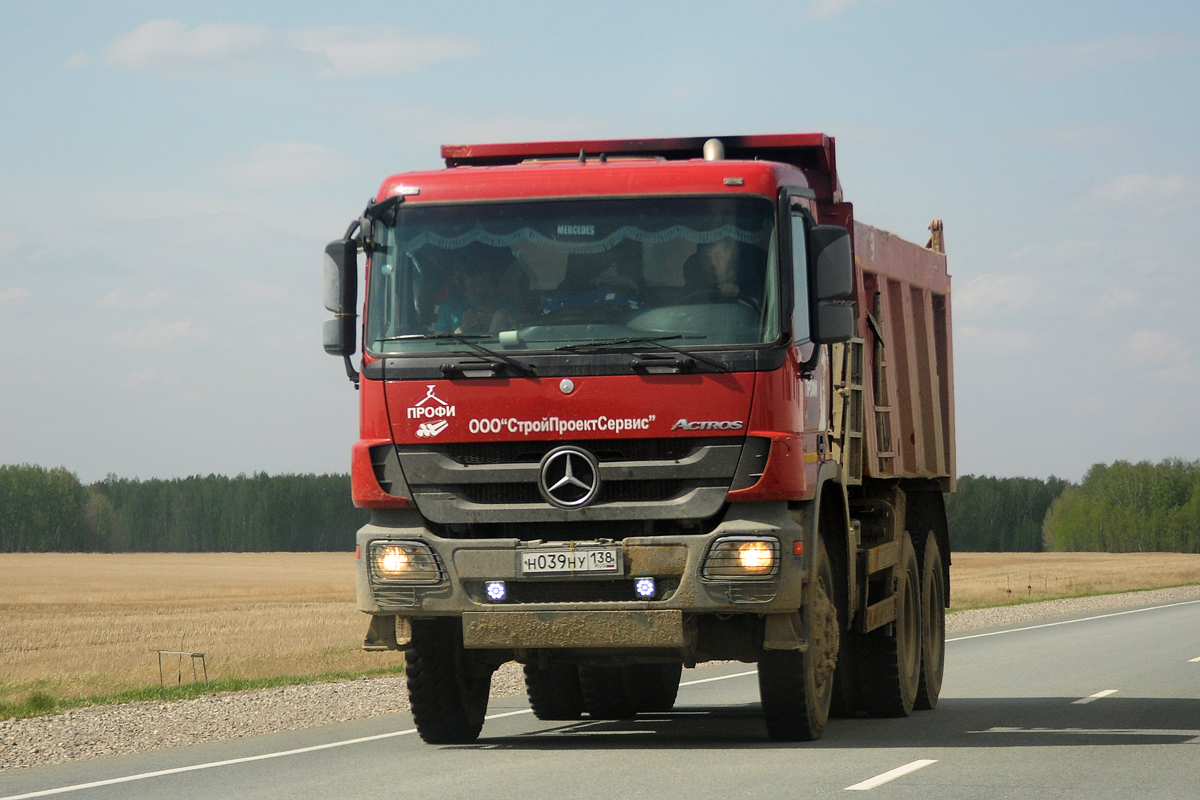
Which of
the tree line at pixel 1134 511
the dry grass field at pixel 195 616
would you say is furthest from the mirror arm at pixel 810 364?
the tree line at pixel 1134 511

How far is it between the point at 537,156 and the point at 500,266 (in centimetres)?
197

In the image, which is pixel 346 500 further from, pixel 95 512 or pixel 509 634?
pixel 509 634

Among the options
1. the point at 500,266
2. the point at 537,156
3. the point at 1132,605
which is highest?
the point at 537,156

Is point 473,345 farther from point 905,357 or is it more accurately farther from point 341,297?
point 905,357

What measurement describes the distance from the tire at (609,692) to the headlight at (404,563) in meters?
3.76

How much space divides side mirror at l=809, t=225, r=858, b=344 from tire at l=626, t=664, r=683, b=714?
4.52 metres

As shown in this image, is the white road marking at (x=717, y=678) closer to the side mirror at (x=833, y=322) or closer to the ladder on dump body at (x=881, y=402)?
the ladder on dump body at (x=881, y=402)

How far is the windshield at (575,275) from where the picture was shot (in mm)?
9336

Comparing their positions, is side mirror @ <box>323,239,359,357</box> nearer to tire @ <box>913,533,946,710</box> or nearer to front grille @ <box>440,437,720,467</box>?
front grille @ <box>440,437,720,467</box>

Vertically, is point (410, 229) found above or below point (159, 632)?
above

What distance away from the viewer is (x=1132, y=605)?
134 feet

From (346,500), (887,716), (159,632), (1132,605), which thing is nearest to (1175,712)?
(887,716)

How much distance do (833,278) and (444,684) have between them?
3.45 m

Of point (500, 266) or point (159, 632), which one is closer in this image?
point (500, 266)
